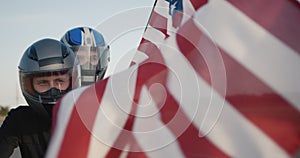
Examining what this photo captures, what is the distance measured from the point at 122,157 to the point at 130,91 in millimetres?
240

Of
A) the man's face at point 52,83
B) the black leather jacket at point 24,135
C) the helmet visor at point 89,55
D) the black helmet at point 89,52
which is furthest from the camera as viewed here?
the helmet visor at point 89,55

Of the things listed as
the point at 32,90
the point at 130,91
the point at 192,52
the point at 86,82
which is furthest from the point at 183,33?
the point at 86,82

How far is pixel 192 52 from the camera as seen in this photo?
2.12 metres

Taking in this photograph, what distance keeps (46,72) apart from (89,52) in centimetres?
217

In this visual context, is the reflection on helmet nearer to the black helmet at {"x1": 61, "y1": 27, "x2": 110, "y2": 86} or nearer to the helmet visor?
the black helmet at {"x1": 61, "y1": 27, "x2": 110, "y2": 86}

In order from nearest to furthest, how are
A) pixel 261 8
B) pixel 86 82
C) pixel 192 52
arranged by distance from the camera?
1. pixel 261 8
2. pixel 192 52
3. pixel 86 82

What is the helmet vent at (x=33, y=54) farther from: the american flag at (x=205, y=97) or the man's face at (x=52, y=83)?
the american flag at (x=205, y=97)

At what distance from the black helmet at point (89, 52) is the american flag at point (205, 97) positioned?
257 centimetres

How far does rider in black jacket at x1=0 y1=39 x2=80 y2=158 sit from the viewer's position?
3.43 metres

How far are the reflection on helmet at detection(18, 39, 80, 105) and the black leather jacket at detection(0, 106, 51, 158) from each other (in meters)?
0.13

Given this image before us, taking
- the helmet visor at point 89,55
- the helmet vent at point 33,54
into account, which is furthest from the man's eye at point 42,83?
the helmet visor at point 89,55

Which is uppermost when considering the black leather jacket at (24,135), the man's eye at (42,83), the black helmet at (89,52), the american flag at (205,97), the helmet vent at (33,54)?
the american flag at (205,97)

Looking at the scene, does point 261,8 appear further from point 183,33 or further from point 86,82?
point 86,82

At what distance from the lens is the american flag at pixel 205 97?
1.89 m
